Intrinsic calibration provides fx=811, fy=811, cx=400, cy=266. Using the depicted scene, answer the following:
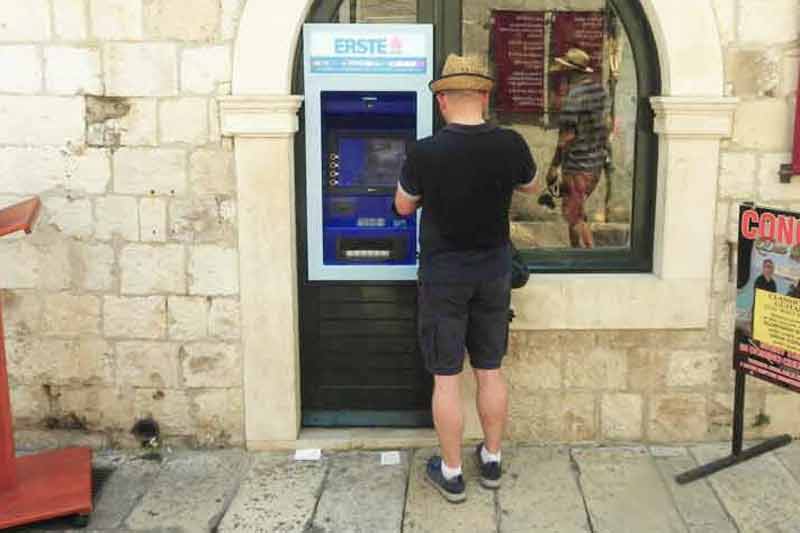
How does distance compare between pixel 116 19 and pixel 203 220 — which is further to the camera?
pixel 203 220

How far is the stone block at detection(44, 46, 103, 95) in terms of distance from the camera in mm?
3957

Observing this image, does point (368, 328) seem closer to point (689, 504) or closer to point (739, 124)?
point (689, 504)

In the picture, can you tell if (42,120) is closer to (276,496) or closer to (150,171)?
(150,171)

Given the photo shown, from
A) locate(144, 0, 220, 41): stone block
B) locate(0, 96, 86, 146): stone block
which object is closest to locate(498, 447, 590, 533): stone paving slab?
locate(144, 0, 220, 41): stone block

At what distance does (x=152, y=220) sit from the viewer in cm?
409

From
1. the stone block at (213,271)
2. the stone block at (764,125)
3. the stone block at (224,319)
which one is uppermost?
the stone block at (764,125)

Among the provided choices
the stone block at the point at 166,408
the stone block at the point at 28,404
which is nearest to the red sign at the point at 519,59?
the stone block at the point at 166,408

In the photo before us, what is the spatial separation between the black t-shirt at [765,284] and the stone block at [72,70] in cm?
323

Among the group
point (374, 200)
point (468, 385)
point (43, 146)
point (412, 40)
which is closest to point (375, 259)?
point (374, 200)

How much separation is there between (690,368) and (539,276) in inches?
35.7

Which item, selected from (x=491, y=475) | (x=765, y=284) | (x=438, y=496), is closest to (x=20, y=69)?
(x=438, y=496)

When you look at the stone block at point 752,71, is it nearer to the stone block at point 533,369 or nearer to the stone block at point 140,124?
the stone block at point 533,369

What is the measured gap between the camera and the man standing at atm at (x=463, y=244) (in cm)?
346

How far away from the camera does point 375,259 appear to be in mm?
4215
